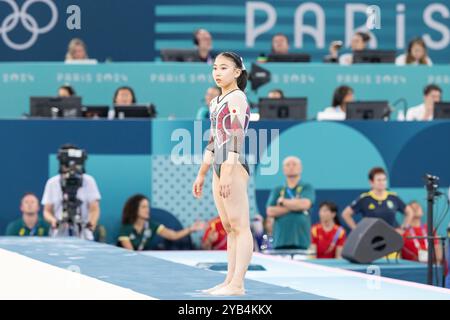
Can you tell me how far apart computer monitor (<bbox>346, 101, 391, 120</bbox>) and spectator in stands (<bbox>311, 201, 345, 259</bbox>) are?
4.68ft

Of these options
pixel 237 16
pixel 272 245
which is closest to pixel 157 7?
pixel 237 16

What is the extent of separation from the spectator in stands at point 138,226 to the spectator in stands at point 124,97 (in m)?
1.52

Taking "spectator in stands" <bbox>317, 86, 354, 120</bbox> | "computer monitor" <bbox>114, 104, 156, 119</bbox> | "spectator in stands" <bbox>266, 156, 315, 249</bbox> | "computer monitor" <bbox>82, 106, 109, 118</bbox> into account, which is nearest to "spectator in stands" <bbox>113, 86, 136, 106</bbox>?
"computer monitor" <bbox>82, 106, 109, 118</bbox>

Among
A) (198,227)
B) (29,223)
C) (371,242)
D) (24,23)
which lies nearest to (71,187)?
(29,223)

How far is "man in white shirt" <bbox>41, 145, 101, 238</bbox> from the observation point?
473 inches

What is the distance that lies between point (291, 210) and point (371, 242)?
1.23m

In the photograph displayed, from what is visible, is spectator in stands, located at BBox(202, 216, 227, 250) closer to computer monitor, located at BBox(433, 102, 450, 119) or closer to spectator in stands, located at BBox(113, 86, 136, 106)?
spectator in stands, located at BBox(113, 86, 136, 106)

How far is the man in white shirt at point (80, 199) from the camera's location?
1201cm

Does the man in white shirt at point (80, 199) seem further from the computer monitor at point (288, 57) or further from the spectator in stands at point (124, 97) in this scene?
the computer monitor at point (288, 57)

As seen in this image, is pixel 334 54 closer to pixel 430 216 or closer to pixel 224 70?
pixel 430 216

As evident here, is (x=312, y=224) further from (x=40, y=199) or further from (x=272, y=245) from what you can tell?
(x=40, y=199)

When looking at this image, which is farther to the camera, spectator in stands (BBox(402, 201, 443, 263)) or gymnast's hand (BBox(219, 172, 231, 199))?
spectator in stands (BBox(402, 201, 443, 263))

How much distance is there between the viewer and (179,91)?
47.8 ft

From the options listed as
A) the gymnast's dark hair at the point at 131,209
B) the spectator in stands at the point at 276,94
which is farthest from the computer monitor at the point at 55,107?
the spectator in stands at the point at 276,94
